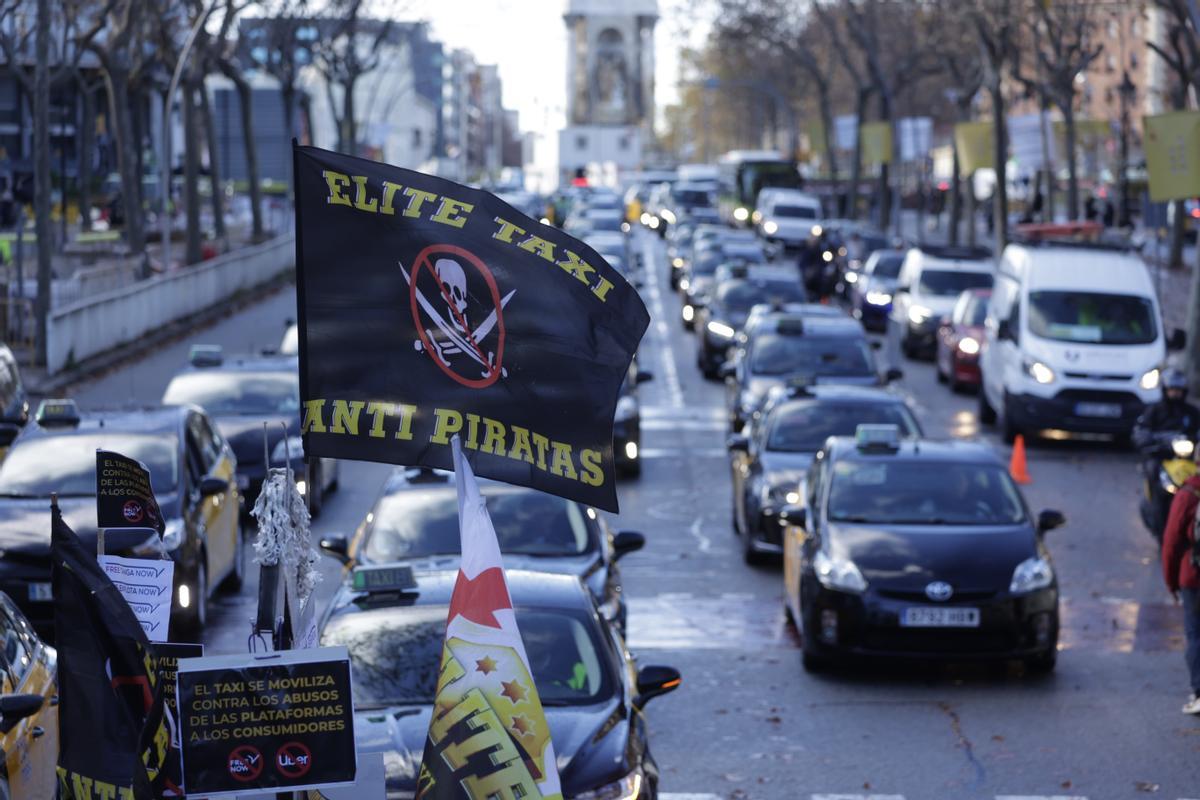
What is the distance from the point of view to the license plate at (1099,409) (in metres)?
25.4

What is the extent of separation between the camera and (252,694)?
5.48 meters

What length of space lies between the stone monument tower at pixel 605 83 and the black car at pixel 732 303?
131m

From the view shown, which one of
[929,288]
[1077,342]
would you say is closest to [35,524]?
[1077,342]

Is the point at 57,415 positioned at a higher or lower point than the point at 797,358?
higher

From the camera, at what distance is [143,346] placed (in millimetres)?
35875

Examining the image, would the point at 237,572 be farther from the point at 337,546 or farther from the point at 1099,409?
the point at 1099,409

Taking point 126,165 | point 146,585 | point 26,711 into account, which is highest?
point 126,165

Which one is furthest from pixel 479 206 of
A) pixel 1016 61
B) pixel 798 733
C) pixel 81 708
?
pixel 1016 61

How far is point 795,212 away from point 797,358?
42907 mm

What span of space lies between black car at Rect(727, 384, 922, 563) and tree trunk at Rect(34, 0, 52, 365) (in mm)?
14379

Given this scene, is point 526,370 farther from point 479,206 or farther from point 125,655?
point 125,655

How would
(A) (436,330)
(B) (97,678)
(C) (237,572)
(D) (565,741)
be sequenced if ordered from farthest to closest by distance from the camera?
(C) (237,572) → (D) (565,741) → (B) (97,678) → (A) (436,330)

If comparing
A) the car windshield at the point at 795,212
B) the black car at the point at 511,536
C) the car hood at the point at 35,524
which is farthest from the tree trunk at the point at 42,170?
the car windshield at the point at 795,212

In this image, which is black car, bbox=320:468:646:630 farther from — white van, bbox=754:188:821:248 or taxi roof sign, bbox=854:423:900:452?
white van, bbox=754:188:821:248
